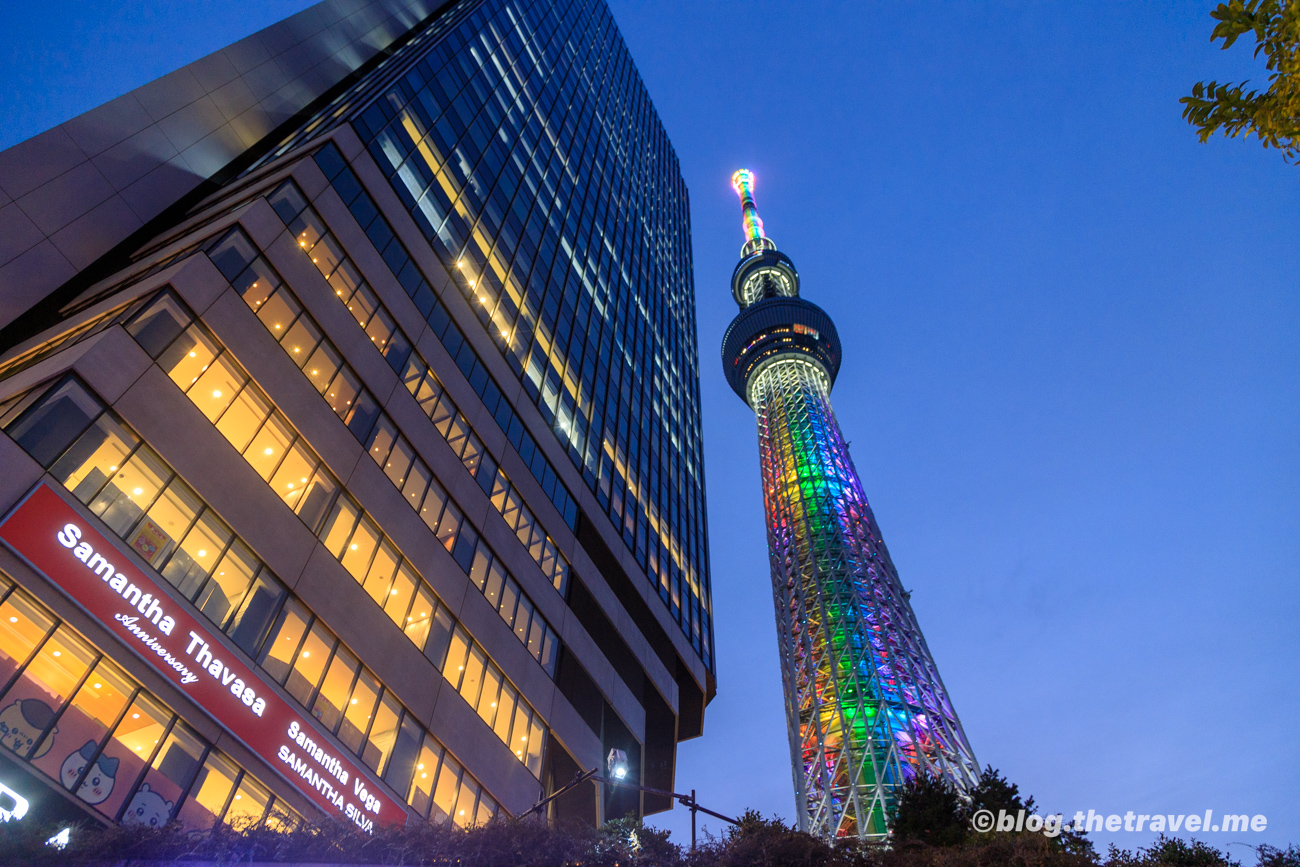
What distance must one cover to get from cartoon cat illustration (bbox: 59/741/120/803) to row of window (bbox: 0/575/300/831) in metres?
0.02

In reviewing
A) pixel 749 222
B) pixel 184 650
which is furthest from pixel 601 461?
pixel 749 222

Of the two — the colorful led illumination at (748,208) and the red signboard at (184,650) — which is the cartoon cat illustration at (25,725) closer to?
the red signboard at (184,650)

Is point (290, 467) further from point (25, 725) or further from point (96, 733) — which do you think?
point (25, 725)

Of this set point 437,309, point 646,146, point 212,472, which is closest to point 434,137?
point 437,309

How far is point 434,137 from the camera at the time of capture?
37.1m

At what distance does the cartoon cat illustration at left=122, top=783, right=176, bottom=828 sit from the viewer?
1527 centimetres

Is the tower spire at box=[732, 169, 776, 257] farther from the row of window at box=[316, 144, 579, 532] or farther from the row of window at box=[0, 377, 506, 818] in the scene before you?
the row of window at box=[0, 377, 506, 818]

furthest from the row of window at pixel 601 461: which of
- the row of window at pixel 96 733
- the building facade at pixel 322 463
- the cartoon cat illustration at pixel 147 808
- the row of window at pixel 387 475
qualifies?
the cartoon cat illustration at pixel 147 808

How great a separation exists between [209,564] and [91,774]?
5278 millimetres

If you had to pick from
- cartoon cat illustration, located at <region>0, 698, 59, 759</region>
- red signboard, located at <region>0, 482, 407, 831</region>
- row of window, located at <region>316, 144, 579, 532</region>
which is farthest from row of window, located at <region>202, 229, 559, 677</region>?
cartoon cat illustration, located at <region>0, 698, 59, 759</region>

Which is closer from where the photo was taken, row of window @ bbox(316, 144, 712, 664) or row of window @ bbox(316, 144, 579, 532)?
row of window @ bbox(316, 144, 579, 532)

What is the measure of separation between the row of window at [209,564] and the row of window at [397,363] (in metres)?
6.87

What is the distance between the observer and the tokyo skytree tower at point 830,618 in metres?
51.0

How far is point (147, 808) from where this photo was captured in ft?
51.4
